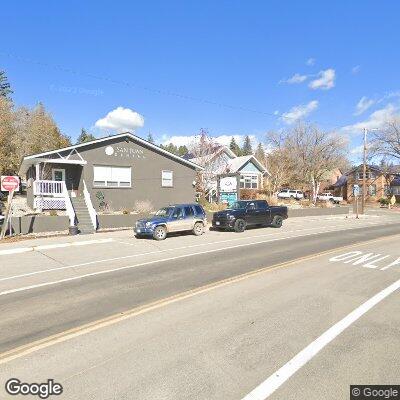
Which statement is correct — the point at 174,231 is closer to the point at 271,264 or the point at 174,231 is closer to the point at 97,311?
Result: the point at 271,264

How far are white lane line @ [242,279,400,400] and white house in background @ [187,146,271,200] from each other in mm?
39764

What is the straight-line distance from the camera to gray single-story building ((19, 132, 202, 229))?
26.5 metres

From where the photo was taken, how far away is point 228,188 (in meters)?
34.8

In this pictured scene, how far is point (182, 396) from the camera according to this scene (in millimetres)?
4363

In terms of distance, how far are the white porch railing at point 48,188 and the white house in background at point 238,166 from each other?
22311mm

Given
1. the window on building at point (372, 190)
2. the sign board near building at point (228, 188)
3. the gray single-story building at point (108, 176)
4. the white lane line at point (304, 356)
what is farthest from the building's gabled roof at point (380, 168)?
the white lane line at point (304, 356)

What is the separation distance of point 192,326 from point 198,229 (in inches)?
601

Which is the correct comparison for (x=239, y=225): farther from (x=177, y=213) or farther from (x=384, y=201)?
(x=384, y=201)

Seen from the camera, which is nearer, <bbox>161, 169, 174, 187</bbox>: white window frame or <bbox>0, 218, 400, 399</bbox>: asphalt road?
<bbox>0, 218, 400, 399</bbox>: asphalt road

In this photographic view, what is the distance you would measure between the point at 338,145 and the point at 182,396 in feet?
183

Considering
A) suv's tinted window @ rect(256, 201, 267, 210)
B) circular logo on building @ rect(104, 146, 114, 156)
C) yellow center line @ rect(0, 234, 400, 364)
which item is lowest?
yellow center line @ rect(0, 234, 400, 364)

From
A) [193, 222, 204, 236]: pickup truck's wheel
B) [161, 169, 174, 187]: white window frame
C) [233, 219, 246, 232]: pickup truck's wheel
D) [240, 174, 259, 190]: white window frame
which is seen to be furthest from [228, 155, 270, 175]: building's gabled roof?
[193, 222, 204, 236]: pickup truck's wheel

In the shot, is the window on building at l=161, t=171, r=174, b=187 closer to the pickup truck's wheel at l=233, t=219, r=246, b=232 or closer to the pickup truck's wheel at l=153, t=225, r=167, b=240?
the pickup truck's wheel at l=233, t=219, r=246, b=232

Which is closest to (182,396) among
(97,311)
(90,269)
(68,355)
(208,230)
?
(68,355)
